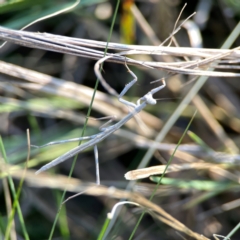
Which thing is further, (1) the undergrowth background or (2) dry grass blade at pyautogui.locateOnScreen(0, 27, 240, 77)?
(1) the undergrowth background

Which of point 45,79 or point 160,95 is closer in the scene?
point 45,79

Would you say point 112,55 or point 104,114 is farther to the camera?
point 104,114

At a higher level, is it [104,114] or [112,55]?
[112,55]

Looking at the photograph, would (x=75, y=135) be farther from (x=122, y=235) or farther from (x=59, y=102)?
(x=122, y=235)

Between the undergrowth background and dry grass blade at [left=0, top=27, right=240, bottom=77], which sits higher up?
dry grass blade at [left=0, top=27, right=240, bottom=77]

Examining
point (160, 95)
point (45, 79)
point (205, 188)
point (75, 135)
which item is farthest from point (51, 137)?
point (205, 188)

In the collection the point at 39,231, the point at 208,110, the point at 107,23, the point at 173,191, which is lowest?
the point at 39,231

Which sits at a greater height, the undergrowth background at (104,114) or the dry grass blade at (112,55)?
the dry grass blade at (112,55)

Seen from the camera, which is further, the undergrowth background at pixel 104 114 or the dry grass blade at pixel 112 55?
the undergrowth background at pixel 104 114
